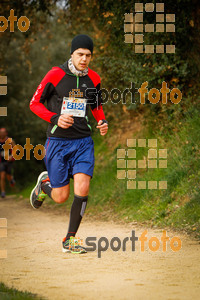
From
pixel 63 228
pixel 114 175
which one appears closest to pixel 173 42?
pixel 114 175

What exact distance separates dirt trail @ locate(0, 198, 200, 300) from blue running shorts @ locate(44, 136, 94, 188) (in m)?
1.01

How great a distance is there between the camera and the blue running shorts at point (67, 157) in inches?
279

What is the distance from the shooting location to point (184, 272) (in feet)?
19.2

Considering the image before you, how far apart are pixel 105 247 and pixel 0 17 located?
354 inches

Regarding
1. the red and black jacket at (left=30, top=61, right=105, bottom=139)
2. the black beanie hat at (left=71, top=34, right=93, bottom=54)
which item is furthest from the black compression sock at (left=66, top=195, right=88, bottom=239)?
the black beanie hat at (left=71, top=34, right=93, bottom=54)

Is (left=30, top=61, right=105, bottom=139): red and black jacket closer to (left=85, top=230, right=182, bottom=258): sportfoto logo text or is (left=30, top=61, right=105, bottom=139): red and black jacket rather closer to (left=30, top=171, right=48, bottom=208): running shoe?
(left=30, top=171, right=48, bottom=208): running shoe

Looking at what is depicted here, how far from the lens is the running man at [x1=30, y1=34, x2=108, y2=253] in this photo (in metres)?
6.96

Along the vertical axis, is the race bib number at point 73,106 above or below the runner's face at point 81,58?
below

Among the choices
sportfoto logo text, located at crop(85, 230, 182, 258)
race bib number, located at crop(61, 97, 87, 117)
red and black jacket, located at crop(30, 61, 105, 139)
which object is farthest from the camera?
sportfoto logo text, located at crop(85, 230, 182, 258)

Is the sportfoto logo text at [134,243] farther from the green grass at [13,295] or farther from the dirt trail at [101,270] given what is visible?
the green grass at [13,295]

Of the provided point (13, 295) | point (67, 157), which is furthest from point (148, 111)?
point (13, 295)

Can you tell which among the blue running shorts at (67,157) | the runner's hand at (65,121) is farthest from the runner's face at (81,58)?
the blue running shorts at (67,157)

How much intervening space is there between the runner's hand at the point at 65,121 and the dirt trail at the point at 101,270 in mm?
1555

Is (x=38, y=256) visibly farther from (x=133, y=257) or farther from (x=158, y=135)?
(x=158, y=135)
